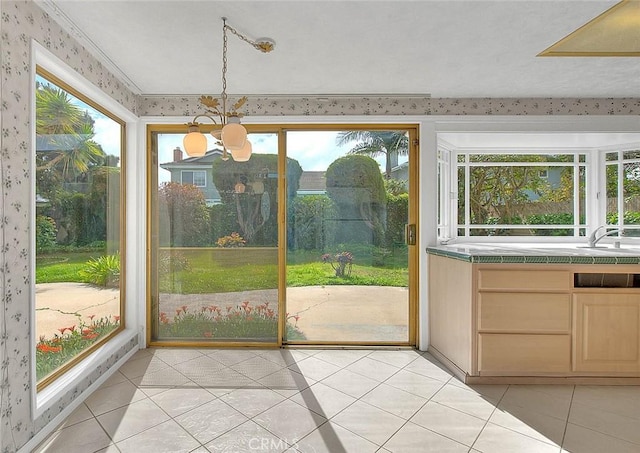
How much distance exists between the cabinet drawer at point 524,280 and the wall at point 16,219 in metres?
2.83

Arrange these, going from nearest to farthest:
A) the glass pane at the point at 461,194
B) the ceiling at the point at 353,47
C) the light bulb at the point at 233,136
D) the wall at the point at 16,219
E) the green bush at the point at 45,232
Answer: the wall at the point at 16,219
the light bulb at the point at 233,136
the ceiling at the point at 353,47
the green bush at the point at 45,232
the glass pane at the point at 461,194

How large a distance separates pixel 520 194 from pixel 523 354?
1874 mm

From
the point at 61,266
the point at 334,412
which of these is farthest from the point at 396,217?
the point at 61,266

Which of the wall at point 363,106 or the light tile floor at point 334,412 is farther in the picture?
the wall at point 363,106

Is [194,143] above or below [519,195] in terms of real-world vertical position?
above

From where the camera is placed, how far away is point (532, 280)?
8.55ft

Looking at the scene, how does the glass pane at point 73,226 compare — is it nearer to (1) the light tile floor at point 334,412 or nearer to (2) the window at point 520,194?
(1) the light tile floor at point 334,412

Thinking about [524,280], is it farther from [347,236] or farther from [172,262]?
[172,262]

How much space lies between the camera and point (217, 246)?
3402 millimetres

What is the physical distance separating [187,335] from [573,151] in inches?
174

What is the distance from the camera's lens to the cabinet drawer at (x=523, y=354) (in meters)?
2.61

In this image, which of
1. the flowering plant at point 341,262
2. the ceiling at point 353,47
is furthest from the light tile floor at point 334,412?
the ceiling at point 353,47

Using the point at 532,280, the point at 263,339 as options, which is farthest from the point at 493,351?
the point at 263,339

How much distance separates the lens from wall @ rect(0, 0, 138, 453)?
1.72 meters
